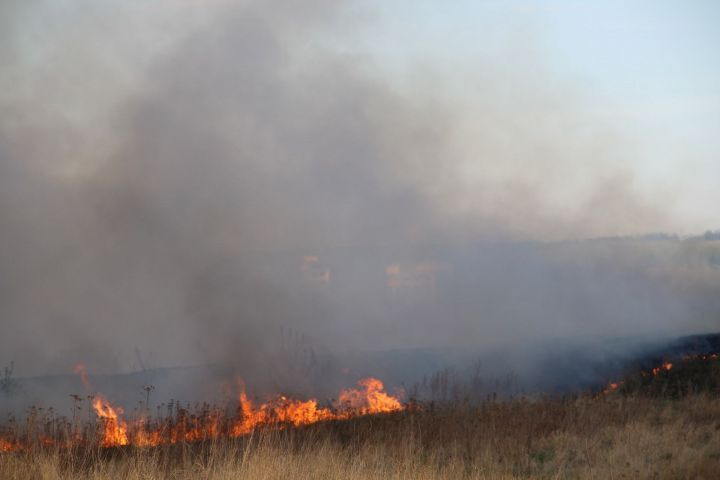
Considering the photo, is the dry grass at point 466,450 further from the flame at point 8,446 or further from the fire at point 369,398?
the fire at point 369,398

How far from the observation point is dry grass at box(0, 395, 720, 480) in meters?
9.34

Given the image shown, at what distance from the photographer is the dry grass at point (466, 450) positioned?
9.34m

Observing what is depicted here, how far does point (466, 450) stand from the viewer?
12.5 meters

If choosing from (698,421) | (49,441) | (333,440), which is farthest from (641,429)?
(49,441)

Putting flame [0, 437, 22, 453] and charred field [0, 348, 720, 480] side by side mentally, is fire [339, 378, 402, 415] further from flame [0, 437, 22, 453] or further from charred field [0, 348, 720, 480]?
flame [0, 437, 22, 453]

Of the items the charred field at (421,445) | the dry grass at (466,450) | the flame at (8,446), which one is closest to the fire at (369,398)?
the charred field at (421,445)

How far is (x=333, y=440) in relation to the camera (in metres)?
14.4

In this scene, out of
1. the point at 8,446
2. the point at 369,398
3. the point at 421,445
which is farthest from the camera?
the point at 369,398

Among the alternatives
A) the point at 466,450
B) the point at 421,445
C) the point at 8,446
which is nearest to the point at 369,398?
the point at 421,445

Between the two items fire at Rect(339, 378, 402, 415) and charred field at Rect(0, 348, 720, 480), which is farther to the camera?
fire at Rect(339, 378, 402, 415)

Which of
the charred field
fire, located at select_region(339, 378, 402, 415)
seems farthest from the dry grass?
fire, located at select_region(339, 378, 402, 415)

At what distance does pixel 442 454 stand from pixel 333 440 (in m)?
2.94

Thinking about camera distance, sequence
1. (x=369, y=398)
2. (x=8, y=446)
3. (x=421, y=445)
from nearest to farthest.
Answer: (x=8, y=446), (x=421, y=445), (x=369, y=398)

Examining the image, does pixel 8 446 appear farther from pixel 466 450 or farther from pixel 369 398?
pixel 369 398
